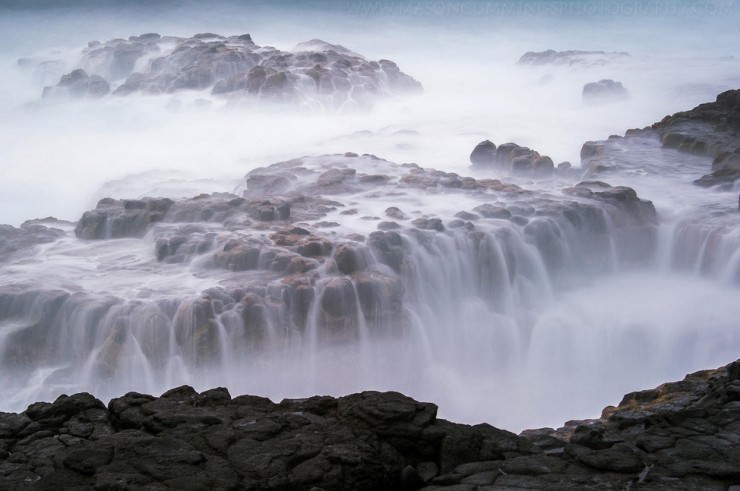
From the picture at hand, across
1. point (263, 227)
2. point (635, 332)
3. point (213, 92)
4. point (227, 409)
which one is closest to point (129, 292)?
point (263, 227)

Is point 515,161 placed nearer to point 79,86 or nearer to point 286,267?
point 286,267

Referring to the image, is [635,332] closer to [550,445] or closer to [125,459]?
[550,445]

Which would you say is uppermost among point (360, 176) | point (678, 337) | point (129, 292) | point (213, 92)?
point (213, 92)

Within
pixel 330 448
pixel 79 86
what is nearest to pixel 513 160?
pixel 330 448

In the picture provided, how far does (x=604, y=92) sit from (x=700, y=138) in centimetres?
1662

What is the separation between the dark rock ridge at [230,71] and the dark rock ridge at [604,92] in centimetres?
854

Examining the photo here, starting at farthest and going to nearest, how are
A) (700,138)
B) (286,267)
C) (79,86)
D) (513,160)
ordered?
(79,86) < (700,138) < (513,160) < (286,267)

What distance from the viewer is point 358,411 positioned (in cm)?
667

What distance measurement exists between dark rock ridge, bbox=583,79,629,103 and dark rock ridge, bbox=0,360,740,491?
3383 cm

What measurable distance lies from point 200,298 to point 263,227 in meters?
3.39

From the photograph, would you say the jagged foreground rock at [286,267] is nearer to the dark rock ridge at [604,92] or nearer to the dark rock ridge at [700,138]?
the dark rock ridge at [700,138]

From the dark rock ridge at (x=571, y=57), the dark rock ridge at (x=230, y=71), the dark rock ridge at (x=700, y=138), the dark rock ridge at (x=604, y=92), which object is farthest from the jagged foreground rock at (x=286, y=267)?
the dark rock ridge at (x=571, y=57)

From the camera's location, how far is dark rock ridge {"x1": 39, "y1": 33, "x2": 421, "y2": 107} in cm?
3472

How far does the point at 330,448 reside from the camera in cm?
612
